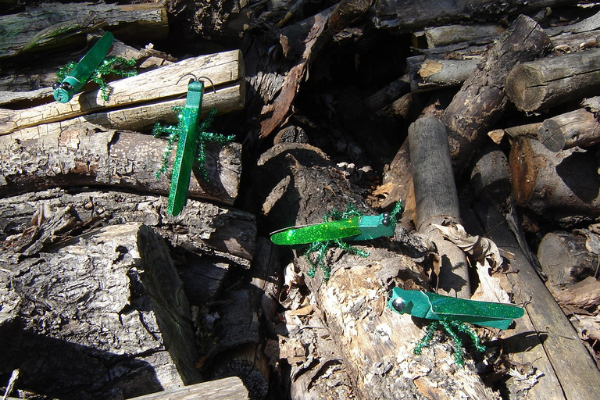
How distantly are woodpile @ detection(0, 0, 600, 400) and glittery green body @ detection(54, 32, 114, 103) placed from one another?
150mm

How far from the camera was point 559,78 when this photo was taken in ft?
11.6

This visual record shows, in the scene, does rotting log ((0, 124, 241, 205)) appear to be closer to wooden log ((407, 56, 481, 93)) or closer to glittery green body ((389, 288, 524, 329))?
glittery green body ((389, 288, 524, 329))

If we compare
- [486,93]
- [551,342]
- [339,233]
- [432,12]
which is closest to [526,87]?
[486,93]

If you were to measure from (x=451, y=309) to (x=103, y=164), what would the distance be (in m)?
2.44

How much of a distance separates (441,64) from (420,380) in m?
3.11

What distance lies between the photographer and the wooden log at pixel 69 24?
141 inches

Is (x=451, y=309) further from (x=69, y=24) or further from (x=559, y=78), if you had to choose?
(x=69, y=24)

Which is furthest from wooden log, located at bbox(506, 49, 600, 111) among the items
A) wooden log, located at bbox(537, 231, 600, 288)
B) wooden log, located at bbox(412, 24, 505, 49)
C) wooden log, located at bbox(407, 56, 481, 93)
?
wooden log, located at bbox(537, 231, 600, 288)

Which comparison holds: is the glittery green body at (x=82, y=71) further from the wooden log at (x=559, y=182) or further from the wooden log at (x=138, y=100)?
the wooden log at (x=559, y=182)

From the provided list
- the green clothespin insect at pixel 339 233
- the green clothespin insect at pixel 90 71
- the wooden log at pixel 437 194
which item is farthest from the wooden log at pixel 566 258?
the green clothespin insect at pixel 90 71

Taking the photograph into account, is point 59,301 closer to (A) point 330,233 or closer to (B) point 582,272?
(A) point 330,233

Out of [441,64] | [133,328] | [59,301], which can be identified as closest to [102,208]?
[59,301]

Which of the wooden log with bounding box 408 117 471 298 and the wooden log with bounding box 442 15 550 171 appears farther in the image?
the wooden log with bounding box 442 15 550 171

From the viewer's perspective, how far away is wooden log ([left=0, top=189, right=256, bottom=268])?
116 inches
